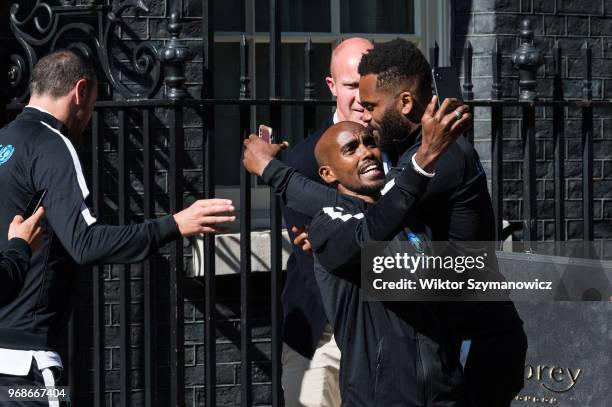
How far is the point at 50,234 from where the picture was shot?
15.0ft

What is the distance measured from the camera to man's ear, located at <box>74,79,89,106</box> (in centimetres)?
479

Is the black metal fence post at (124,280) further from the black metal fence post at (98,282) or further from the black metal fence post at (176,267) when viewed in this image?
the black metal fence post at (176,267)

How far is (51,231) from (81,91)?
0.56 m

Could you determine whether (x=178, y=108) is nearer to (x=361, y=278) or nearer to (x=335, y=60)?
(x=335, y=60)

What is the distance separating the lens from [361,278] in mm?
4117

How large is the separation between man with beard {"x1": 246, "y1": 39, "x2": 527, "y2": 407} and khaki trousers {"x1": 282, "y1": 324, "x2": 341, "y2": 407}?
952 millimetres

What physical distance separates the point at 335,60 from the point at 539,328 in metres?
1.42

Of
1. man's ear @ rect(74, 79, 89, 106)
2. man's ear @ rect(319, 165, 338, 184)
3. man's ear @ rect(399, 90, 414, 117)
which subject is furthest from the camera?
man's ear @ rect(74, 79, 89, 106)

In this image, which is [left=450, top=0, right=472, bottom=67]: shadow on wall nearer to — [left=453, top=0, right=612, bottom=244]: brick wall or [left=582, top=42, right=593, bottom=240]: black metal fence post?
[left=453, top=0, right=612, bottom=244]: brick wall

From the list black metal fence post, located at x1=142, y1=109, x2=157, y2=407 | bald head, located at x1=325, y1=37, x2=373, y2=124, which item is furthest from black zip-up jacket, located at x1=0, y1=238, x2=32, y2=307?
bald head, located at x1=325, y1=37, x2=373, y2=124

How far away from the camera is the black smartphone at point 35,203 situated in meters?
4.52

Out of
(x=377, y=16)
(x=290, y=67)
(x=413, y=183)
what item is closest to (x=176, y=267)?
(x=413, y=183)

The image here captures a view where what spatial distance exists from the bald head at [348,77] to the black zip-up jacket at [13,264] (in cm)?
160
